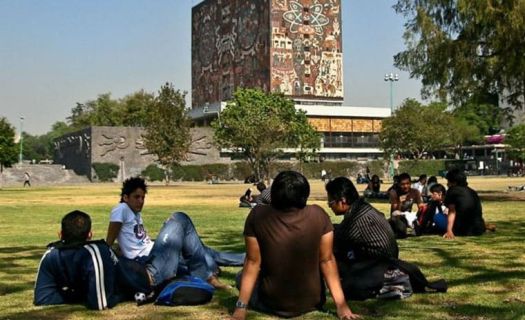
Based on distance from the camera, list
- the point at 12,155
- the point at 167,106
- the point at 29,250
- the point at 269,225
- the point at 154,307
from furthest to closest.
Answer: the point at 167,106, the point at 12,155, the point at 29,250, the point at 154,307, the point at 269,225

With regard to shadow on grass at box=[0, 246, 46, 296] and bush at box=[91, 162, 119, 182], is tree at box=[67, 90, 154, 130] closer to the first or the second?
bush at box=[91, 162, 119, 182]

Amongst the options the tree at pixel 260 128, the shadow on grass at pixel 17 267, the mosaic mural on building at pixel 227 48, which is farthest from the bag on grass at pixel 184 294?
the mosaic mural on building at pixel 227 48

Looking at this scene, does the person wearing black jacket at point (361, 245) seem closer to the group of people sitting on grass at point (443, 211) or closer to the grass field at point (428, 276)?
the grass field at point (428, 276)

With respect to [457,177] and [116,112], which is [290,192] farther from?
[116,112]

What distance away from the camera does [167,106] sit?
53.9m

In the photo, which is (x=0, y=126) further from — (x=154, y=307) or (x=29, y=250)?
(x=154, y=307)

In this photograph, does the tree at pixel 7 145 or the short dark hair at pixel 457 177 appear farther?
the tree at pixel 7 145

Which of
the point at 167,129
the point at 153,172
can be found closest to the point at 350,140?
the point at 153,172

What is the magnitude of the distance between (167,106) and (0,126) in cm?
1370

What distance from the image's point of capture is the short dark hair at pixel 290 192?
482cm

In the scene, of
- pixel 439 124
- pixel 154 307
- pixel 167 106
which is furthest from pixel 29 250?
pixel 439 124

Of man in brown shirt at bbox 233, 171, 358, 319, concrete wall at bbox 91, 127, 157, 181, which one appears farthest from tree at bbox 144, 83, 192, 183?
man in brown shirt at bbox 233, 171, 358, 319

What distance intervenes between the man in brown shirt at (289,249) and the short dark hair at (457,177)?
635cm

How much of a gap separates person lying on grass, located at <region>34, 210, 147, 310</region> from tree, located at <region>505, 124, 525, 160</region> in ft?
217
